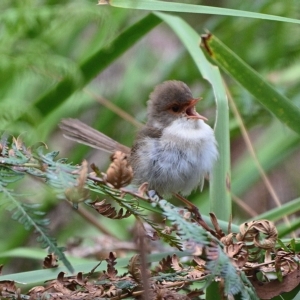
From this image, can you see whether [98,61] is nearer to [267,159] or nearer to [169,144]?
[169,144]

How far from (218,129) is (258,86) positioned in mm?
164

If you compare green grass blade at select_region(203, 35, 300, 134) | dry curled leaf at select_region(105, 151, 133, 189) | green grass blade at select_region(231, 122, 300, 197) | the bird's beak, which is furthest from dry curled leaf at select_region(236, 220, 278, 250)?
green grass blade at select_region(231, 122, 300, 197)

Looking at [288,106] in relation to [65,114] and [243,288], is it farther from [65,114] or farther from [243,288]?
[65,114]

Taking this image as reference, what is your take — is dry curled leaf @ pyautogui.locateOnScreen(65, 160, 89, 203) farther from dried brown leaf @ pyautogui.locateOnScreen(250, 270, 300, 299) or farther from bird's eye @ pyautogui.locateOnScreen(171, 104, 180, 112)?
bird's eye @ pyautogui.locateOnScreen(171, 104, 180, 112)

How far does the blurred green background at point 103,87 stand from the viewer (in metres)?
2.26

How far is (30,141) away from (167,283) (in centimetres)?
107

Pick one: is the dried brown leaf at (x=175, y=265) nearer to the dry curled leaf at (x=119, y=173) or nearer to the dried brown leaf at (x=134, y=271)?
the dried brown leaf at (x=134, y=271)

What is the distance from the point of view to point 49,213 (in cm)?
307

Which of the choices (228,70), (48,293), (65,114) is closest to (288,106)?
(228,70)

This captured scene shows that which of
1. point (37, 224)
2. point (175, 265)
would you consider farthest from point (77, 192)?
point (175, 265)

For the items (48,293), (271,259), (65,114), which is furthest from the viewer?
(65,114)

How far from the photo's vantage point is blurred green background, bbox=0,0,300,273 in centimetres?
226

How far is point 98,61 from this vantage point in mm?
2230

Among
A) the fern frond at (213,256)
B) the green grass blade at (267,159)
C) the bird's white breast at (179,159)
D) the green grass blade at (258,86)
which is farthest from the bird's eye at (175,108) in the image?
the fern frond at (213,256)
